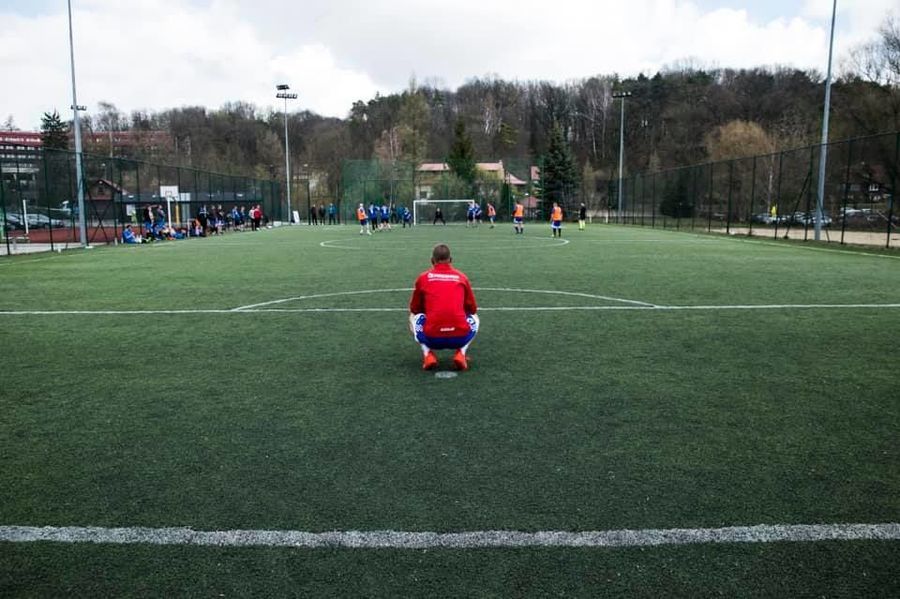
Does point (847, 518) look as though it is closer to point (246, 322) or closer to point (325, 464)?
point (325, 464)

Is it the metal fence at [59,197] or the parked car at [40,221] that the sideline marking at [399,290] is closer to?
the metal fence at [59,197]

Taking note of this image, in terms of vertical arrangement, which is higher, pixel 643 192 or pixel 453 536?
pixel 643 192

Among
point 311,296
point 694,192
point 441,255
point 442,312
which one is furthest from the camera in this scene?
point 694,192

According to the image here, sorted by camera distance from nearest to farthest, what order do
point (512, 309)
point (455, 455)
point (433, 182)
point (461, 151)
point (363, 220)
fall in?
point (455, 455)
point (512, 309)
point (363, 220)
point (433, 182)
point (461, 151)

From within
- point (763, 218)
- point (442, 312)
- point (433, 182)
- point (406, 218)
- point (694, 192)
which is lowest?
point (442, 312)

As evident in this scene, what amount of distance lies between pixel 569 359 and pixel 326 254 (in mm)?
15795

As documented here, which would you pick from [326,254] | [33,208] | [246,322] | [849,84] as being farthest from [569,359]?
[849,84]

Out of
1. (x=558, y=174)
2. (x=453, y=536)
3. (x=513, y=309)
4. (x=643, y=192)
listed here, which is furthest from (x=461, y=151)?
(x=453, y=536)

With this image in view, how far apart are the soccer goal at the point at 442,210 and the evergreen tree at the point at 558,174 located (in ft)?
27.9

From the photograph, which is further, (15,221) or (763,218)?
(763,218)

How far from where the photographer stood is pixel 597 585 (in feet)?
9.25

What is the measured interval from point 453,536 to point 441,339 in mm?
3205

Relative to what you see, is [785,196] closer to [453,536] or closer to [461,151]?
[453,536]

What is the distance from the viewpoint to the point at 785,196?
35625 millimetres
